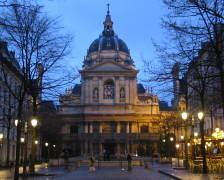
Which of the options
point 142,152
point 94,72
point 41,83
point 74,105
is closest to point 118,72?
point 94,72

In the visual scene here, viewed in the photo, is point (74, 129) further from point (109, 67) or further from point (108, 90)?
point (109, 67)

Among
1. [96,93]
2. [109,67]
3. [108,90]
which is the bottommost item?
[96,93]

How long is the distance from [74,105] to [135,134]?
22.8 metres

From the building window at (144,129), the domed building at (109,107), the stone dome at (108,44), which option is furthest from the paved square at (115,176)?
the stone dome at (108,44)

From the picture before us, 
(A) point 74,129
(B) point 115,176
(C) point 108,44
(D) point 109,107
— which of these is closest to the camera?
(B) point 115,176

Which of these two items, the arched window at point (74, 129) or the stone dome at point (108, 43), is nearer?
the arched window at point (74, 129)

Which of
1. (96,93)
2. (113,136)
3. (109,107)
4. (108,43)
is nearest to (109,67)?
(96,93)

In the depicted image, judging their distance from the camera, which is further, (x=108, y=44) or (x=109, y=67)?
(x=108, y=44)

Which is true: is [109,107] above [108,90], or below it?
below

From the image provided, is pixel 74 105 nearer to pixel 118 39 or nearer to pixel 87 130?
pixel 87 130

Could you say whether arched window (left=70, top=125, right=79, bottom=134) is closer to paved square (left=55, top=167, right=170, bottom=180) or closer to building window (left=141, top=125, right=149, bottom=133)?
building window (left=141, top=125, right=149, bottom=133)

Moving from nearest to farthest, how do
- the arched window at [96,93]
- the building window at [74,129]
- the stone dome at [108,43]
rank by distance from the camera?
1. the building window at [74,129]
2. the arched window at [96,93]
3. the stone dome at [108,43]

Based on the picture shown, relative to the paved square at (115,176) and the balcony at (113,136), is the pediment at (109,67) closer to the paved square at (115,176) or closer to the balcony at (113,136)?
the balcony at (113,136)

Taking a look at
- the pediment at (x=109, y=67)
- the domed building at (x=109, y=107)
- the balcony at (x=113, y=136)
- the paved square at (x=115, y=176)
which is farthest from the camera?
the pediment at (x=109, y=67)
